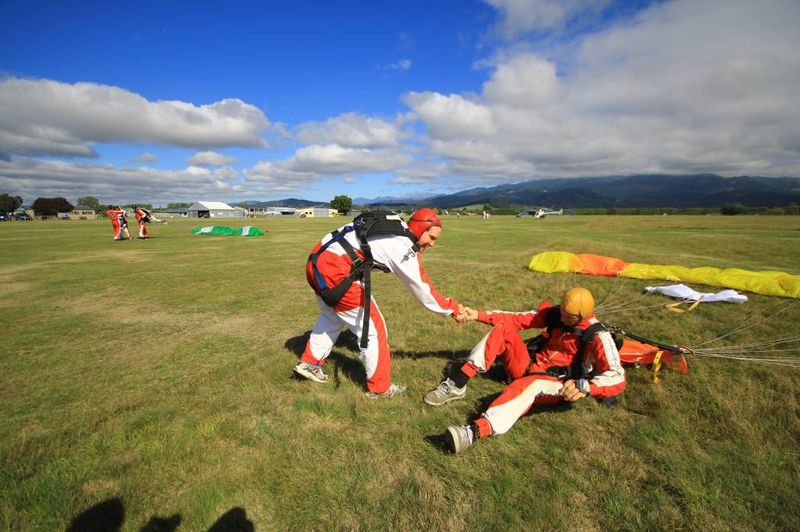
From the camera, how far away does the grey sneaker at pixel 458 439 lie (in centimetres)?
371

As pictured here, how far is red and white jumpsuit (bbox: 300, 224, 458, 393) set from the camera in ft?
14.7

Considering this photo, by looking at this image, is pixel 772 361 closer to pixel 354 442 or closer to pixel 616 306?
→ pixel 616 306

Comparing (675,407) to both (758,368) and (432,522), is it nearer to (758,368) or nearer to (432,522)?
(758,368)

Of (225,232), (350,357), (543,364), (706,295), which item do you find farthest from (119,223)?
(706,295)

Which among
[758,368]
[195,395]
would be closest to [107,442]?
[195,395]

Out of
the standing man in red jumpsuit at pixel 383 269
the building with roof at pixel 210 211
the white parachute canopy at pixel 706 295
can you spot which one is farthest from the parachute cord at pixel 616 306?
the building with roof at pixel 210 211

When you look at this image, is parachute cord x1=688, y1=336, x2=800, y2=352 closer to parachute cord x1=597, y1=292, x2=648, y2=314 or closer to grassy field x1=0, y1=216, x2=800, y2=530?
grassy field x1=0, y1=216, x2=800, y2=530

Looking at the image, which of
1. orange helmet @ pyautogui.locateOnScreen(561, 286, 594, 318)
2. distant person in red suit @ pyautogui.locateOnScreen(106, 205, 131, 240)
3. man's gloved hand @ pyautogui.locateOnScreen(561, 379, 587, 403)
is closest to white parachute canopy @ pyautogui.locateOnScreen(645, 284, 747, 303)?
orange helmet @ pyautogui.locateOnScreen(561, 286, 594, 318)

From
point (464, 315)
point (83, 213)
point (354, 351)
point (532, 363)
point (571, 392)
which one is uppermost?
point (83, 213)

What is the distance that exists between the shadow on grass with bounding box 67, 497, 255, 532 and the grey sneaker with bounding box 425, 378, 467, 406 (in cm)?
240

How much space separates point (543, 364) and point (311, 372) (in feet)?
10.8

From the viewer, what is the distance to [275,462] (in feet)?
12.0

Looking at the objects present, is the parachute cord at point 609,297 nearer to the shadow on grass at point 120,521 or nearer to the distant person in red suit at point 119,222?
the shadow on grass at point 120,521

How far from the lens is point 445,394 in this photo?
477cm
